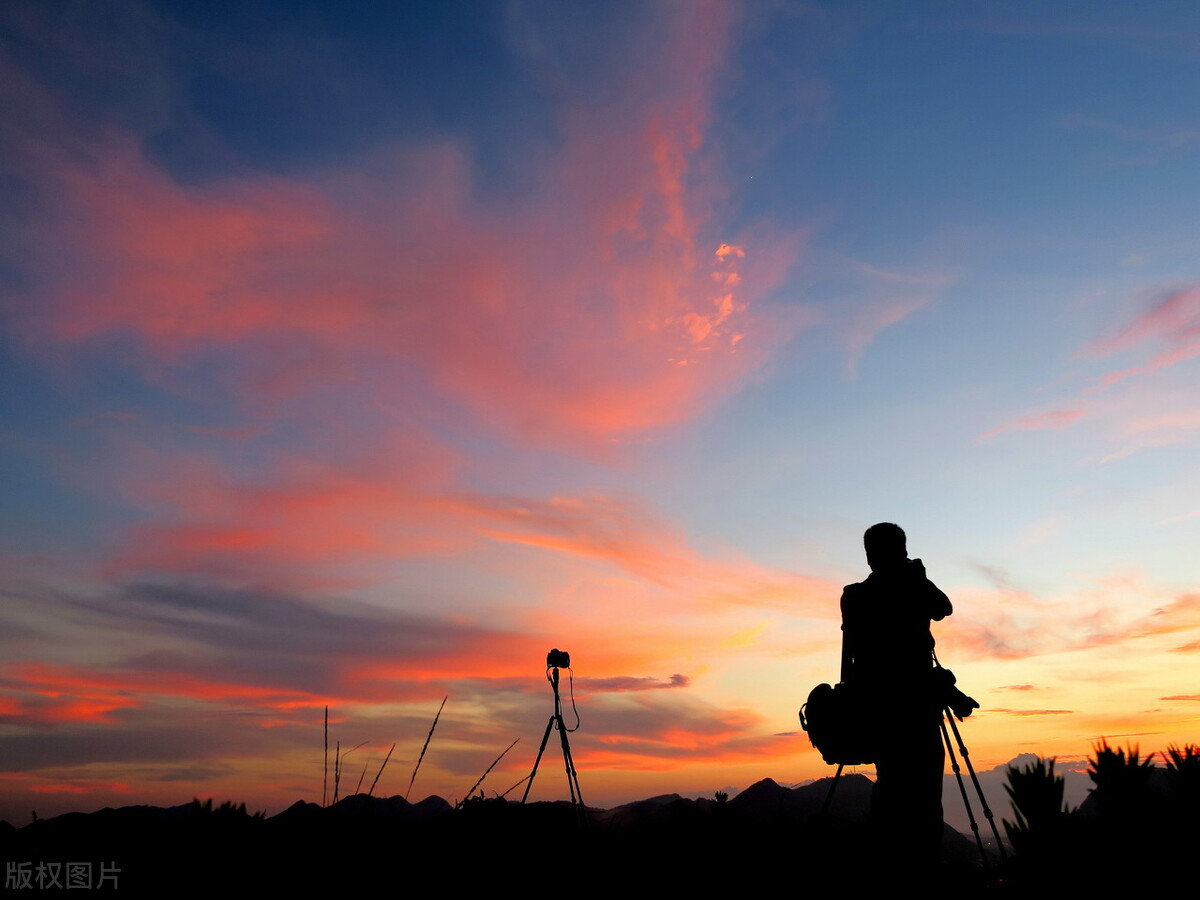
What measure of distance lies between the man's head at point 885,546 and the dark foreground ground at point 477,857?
2644mm

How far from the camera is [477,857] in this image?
6.07 metres

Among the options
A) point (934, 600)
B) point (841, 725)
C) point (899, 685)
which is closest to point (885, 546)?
point (934, 600)

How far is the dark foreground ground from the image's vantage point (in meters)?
4.58

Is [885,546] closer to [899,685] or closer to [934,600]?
[934,600]

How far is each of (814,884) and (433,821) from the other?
3645mm

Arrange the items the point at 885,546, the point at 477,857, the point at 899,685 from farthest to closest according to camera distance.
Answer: the point at 885,546 → the point at 899,685 → the point at 477,857

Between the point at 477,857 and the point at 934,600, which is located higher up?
the point at 934,600

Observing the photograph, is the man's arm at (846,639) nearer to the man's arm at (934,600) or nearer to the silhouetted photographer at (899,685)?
the silhouetted photographer at (899,685)

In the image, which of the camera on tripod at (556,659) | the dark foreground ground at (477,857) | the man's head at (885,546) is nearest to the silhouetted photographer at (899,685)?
the man's head at (885,546)

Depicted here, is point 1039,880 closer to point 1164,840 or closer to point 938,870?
point 1164,840

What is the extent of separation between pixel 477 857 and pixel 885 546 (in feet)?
16.0

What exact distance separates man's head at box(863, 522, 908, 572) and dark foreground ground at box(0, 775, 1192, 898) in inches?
104

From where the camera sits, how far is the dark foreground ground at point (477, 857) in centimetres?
458

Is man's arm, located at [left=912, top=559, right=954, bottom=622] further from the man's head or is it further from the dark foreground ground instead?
the dark foreground ground
